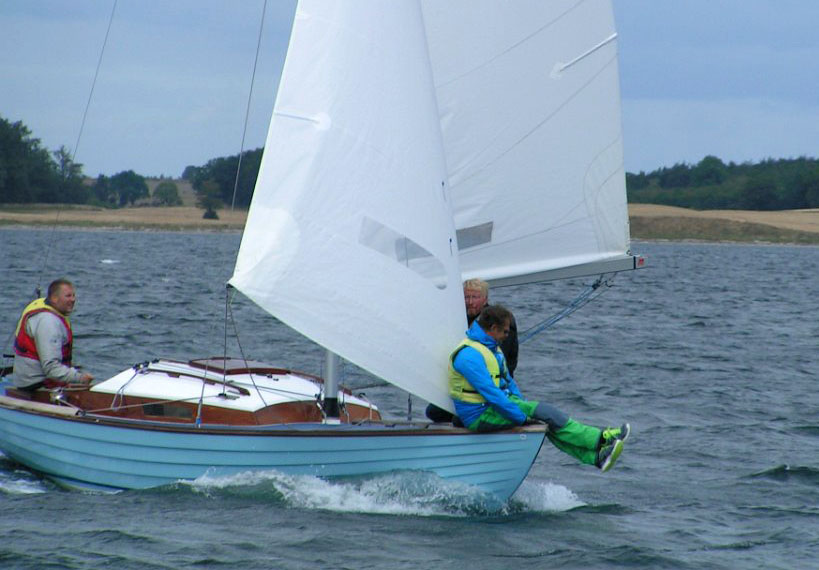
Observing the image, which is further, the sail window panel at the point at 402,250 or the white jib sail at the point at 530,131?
the white jib sail at the point at 530,131

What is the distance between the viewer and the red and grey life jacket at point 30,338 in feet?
27.5

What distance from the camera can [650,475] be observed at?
375 inches

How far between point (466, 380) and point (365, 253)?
0.95 meters

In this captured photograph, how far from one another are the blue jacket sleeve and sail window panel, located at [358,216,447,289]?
Answer: 50 centimetres

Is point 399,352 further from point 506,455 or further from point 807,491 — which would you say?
point 807,491

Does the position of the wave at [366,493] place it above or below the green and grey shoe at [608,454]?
below

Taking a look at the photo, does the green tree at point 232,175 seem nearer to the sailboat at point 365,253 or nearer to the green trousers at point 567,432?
the sailboat at point 365,253

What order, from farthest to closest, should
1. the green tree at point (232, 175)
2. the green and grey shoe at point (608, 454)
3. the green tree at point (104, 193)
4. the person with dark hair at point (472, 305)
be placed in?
the green tree at point (104, 193), the green tree at point (232, 175), the person with dark hair at point (472, 305), the green and grey shoe at point (608, 454)

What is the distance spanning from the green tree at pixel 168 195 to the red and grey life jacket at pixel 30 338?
8054cm

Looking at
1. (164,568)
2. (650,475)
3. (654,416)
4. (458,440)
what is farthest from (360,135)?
(654,416)

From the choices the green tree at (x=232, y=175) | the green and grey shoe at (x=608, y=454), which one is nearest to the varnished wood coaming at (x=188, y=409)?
the green and grey shoe at (x=608, y=454)

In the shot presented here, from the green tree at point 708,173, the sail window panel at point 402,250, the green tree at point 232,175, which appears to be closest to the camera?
the sail window panel at point 402,250

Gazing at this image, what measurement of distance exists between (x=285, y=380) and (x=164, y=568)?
2364 mm

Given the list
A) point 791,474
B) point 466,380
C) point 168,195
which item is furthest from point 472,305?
point 168,195
